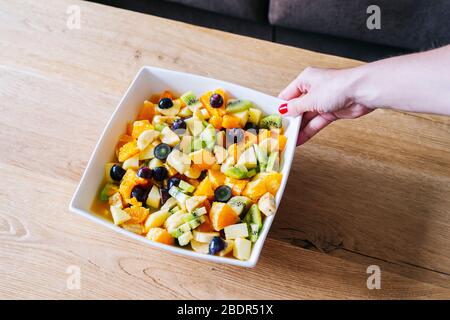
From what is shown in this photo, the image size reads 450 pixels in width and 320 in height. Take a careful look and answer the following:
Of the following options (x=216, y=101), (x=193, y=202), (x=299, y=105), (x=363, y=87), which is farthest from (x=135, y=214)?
(x=363, y=87)

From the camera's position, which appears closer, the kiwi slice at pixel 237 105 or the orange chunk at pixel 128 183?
the orange chunk at pixel 128 183

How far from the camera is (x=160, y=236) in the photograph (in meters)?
0.99

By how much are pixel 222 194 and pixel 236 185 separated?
0.04 meters

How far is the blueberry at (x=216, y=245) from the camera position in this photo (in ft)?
3.21

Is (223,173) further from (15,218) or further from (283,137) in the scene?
(15,218)

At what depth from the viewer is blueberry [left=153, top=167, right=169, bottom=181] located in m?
1.08

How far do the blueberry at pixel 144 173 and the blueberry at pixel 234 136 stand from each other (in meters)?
0.19

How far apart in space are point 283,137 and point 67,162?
56 cm

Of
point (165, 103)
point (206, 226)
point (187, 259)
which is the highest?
point (165, 103)

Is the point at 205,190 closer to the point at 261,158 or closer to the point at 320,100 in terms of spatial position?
the point at 261,158

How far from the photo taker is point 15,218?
115 centimetres

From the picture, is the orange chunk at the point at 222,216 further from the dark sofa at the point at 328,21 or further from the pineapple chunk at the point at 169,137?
the dark sofa at the point at 328,21

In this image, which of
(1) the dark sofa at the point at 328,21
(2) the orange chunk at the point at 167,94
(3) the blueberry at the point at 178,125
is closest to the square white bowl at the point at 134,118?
(2) the orange chunk at the point at 167,94

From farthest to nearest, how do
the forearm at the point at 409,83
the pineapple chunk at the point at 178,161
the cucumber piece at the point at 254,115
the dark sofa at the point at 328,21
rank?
the dark sofa at the point at 328,21 → the cucumber piece at the point at 254,115 → the pineapple chunk at the point at 178,161 → the forearm at the point at 409,83
